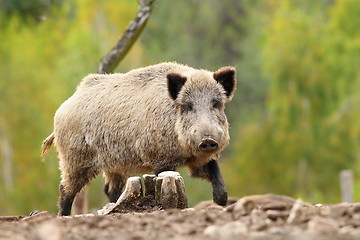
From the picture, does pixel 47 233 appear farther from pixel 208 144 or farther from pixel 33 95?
pixel 33 95

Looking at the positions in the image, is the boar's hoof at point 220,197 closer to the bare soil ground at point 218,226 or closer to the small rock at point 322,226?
the bare soil ground at point 218,226

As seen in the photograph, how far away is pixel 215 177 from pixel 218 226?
195 inches

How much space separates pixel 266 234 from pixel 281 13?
44.9m

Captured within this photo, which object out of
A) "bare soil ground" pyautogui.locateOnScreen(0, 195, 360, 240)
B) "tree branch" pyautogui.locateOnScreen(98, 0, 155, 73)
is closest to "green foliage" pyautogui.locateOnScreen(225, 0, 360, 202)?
"tree branch" pyautogui.locateOnScreen(98, 0, 155, 73)

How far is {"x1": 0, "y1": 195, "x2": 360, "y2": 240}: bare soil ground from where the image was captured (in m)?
7.10

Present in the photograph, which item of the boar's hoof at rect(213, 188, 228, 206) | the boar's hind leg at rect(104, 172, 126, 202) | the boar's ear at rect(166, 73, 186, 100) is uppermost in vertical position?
the boar's ear at rect(166, 73, 186, 100)

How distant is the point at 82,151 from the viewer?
13281 mm

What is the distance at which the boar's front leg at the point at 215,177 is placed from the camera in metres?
12.0

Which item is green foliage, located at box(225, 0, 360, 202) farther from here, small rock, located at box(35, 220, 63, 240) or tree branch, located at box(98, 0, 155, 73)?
small rock, located at box(35, 220, 63, 240)

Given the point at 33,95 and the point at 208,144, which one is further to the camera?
the point at 33,95

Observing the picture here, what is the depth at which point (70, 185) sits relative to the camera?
13.4 meters

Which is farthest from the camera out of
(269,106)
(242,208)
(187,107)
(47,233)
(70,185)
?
(269,106)

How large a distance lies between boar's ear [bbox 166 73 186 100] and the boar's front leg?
860mm

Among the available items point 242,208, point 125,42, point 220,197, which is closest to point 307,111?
point 125,42
